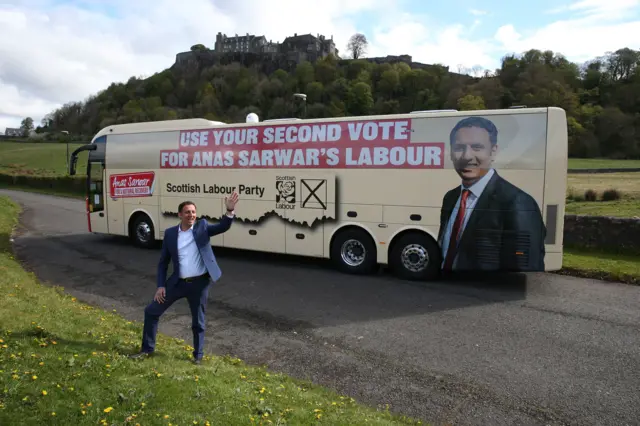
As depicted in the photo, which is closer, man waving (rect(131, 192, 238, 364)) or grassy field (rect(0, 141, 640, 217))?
man waving (rect(131, 192, 238, 364))

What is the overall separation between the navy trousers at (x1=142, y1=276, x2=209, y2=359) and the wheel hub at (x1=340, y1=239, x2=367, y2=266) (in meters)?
5.72

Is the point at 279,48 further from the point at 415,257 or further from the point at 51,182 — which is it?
the point at 415,257

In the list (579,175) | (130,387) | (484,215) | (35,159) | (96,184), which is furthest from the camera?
(35,159)

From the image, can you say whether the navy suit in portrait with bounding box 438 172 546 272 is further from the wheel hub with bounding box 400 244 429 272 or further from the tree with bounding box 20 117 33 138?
the tree with bounding box 20 117 33 138

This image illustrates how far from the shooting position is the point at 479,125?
30.5 feet

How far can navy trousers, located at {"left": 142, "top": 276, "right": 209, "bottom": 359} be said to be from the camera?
17.4ft

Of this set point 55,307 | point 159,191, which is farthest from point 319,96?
point 55,307

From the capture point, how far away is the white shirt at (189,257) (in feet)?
17.3

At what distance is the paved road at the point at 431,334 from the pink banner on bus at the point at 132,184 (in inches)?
106

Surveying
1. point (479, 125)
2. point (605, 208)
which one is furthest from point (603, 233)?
point (479, 125)

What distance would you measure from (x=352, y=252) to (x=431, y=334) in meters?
4.06

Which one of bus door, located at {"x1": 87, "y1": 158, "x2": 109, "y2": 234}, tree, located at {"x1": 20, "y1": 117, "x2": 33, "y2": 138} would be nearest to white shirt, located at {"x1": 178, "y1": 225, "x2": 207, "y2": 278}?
bus door, located at {"x1": 87, "y1": 158, "x2": 109, "y2": 234}

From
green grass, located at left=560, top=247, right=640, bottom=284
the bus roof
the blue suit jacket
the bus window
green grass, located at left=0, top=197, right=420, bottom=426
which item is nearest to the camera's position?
green grass, located at left=0, top=197, right=420, bottom=426

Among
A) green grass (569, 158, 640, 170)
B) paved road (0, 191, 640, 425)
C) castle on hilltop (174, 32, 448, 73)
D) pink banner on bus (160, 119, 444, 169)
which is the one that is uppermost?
castle on hilltop (174, 32, 448, 73)
